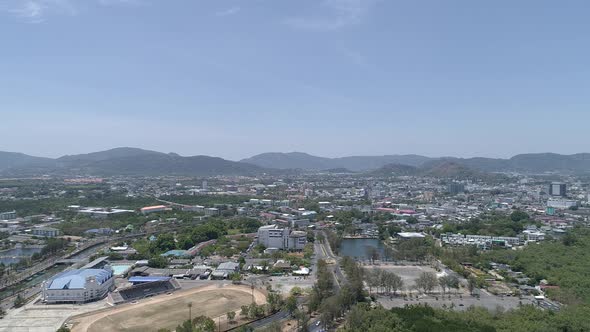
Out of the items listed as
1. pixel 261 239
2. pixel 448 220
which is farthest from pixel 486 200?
pixel 261 239

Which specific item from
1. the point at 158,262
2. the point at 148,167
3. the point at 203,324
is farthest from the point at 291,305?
the point at 148,167

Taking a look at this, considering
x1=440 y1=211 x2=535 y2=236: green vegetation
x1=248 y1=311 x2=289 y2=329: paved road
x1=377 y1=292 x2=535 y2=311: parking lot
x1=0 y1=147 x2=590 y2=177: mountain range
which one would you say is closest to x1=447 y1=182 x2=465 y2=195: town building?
x1=0 y1=147 x2=590 y2=177: mountain range

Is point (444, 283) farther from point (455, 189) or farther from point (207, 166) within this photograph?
point (207, 166)

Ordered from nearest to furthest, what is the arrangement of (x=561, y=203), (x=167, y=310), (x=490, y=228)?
(x=167, y=310)
(x=490, y=228)
(x=561, y=203)

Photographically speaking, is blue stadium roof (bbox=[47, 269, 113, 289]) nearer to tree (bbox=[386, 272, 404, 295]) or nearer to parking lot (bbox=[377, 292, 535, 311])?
parking lot (bbox=[377, 292, 535, 311])

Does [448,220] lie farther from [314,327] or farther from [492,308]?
[314,327]

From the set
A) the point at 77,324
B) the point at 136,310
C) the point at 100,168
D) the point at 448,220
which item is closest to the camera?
the point at 77,324
